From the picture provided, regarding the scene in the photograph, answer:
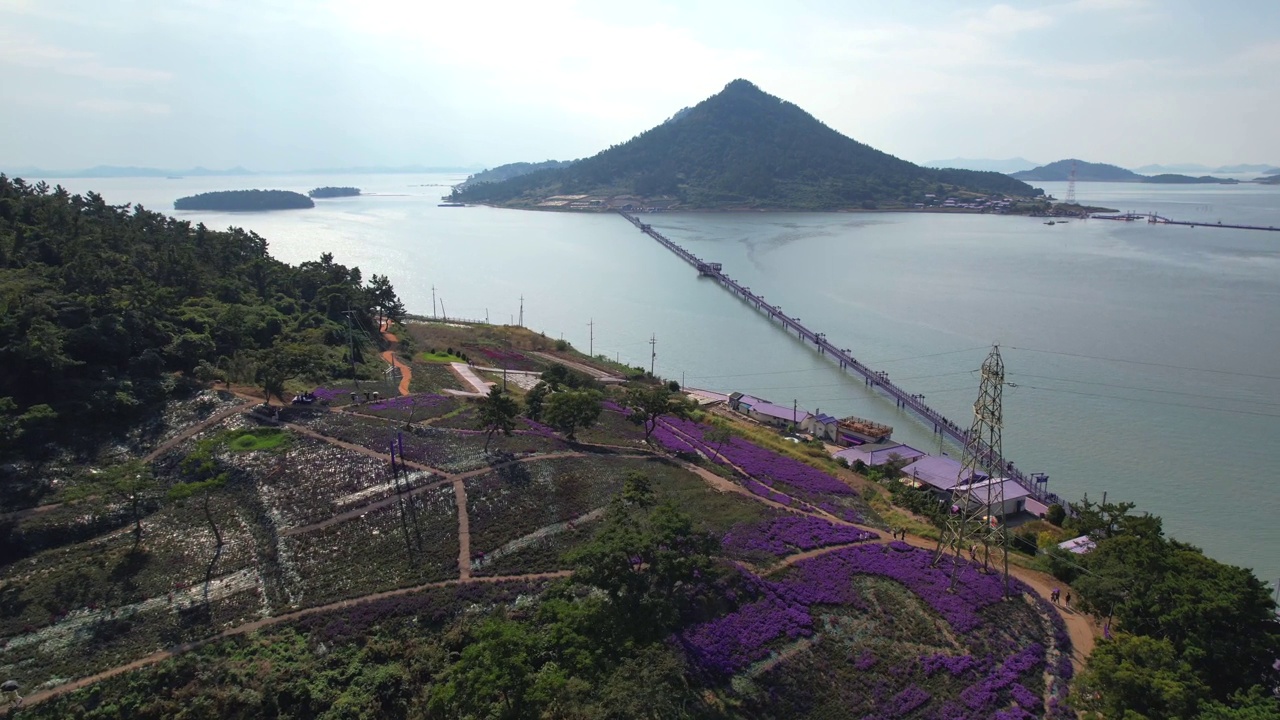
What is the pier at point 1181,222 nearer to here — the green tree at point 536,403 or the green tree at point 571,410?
the green tree at point 571,410

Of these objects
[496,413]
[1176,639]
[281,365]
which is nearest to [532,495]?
[496,413]

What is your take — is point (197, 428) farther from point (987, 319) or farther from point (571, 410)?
point (987, 319)

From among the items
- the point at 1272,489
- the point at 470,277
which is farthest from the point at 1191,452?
the point at 470,277

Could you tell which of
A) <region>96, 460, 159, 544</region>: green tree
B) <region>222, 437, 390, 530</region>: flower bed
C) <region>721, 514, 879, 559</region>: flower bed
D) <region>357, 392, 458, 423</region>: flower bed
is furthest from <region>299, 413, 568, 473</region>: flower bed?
<region>721, 514, 879, 559</region>: flower bed

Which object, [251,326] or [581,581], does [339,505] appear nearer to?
[581,581]

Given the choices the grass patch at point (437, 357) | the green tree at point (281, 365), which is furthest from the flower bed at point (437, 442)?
the grass patch at point (437, 357)

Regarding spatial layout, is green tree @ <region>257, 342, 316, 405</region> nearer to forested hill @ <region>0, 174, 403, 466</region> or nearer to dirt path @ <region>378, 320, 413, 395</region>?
forested hill @ <region>0, 174, 403, 466</region>
